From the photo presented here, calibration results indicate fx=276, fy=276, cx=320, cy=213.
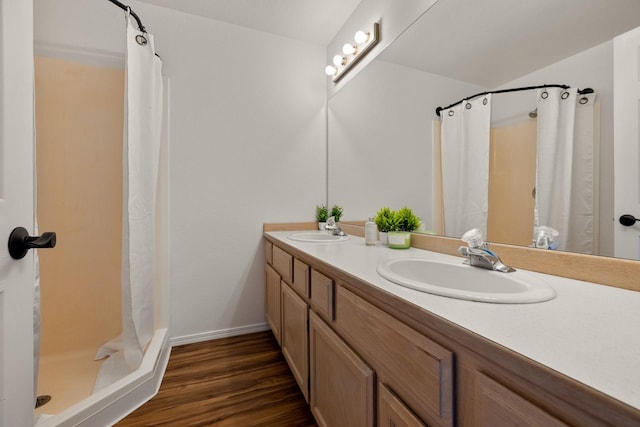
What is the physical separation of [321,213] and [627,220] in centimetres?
172

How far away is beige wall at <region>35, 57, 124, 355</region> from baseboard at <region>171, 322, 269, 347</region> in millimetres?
390

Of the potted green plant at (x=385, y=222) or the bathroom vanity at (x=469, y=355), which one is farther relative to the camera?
the potted green plant at (x=385, y=222)

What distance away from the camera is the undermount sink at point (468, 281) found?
1.98 feet

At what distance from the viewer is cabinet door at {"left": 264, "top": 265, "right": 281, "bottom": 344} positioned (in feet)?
5.72

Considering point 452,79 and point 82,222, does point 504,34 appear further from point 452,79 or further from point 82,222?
point 82,222

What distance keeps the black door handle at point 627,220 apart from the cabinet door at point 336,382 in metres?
0.78

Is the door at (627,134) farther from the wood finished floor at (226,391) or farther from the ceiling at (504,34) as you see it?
the wood finished floor at (226,391)

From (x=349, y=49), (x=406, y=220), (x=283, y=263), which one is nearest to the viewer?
(x=406, y=220)

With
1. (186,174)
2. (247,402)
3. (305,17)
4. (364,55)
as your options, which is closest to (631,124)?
(364,55)

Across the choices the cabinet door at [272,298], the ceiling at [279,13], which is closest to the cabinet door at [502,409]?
the cabinet door at [272,298]

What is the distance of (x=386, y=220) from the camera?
4.84 feet

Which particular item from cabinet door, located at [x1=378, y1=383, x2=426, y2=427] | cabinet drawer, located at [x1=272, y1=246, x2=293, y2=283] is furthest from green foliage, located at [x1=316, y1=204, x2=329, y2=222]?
cabinet door, located at [x1=378, y1=383, x2=426, y2=427]

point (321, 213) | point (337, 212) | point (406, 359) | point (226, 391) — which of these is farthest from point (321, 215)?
point (406, 359)

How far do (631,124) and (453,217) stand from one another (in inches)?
23.9
